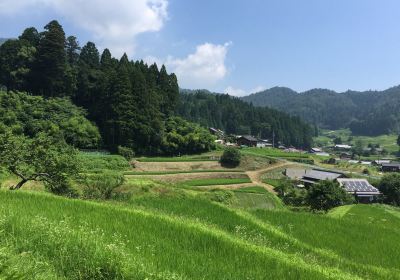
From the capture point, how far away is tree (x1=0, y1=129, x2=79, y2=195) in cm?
1878

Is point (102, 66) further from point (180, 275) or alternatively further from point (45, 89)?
point (180, 275)

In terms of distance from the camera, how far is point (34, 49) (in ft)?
193

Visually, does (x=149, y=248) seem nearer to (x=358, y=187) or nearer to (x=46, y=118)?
(x=46, y=118)

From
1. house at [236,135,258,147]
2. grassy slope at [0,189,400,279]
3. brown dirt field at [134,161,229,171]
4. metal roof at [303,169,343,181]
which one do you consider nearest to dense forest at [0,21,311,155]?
brown dirt field at [134,161,229,171]

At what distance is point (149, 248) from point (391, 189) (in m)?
48.9

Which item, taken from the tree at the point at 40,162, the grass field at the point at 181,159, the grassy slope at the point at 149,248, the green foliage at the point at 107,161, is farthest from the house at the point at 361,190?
the grassy slope at the point at 149,248

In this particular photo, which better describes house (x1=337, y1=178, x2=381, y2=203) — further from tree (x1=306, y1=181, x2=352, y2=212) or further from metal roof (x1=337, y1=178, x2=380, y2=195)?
tree (x1=306, y1=181, x2=352, y2=212)

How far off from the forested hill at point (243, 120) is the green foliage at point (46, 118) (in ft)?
212

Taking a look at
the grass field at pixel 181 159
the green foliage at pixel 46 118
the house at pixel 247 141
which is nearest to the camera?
the green foliage at pixel 46 118

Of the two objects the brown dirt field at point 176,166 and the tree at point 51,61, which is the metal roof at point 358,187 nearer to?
the brown dirt field at point 176,166

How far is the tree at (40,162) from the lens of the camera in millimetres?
18781

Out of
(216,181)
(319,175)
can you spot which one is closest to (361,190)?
(319,175)

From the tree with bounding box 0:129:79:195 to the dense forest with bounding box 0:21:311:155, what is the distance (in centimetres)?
2704

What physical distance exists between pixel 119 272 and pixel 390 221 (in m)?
23.0
